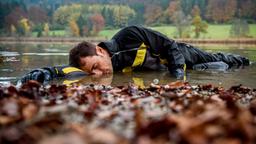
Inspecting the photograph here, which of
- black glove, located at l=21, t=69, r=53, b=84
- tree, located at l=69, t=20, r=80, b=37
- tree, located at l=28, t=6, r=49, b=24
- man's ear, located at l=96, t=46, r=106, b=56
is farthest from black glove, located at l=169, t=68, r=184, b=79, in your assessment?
tree, located at l=28, t=6, r=49, b=24

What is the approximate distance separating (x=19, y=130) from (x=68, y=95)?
5.35 ft

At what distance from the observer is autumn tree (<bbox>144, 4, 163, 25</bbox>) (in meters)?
75.0

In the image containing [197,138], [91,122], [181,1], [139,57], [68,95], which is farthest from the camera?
[181,1]

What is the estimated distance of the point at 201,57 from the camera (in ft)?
25.3

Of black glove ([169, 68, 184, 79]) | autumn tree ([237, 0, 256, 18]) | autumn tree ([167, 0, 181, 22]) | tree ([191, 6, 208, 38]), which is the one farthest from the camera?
autumn tree ([167, 0, 181, 22])

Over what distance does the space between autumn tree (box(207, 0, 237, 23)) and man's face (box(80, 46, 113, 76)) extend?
6273 cm

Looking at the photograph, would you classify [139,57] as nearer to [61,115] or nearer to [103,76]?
[103,76]

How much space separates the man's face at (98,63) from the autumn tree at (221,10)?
206 feet

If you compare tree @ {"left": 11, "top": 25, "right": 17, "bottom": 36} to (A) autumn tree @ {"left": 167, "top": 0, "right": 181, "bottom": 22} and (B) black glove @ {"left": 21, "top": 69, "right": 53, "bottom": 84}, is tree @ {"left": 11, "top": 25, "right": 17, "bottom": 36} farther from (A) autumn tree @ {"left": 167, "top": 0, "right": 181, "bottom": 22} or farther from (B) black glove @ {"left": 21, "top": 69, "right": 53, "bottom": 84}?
(B) black glove @ {"left": 21, "top": 69, "right": 53, "bottom": 84}

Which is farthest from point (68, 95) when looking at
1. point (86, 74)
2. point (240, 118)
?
point (86, 74)

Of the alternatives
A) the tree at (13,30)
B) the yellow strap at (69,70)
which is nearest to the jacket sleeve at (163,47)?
the yellow strap at (69,70)

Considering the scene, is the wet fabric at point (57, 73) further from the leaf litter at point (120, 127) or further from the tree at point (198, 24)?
the tree at point (198, 24)

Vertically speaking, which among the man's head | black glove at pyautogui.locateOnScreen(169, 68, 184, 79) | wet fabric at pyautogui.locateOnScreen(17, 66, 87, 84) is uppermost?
the man's head

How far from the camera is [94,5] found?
85.6 meters
